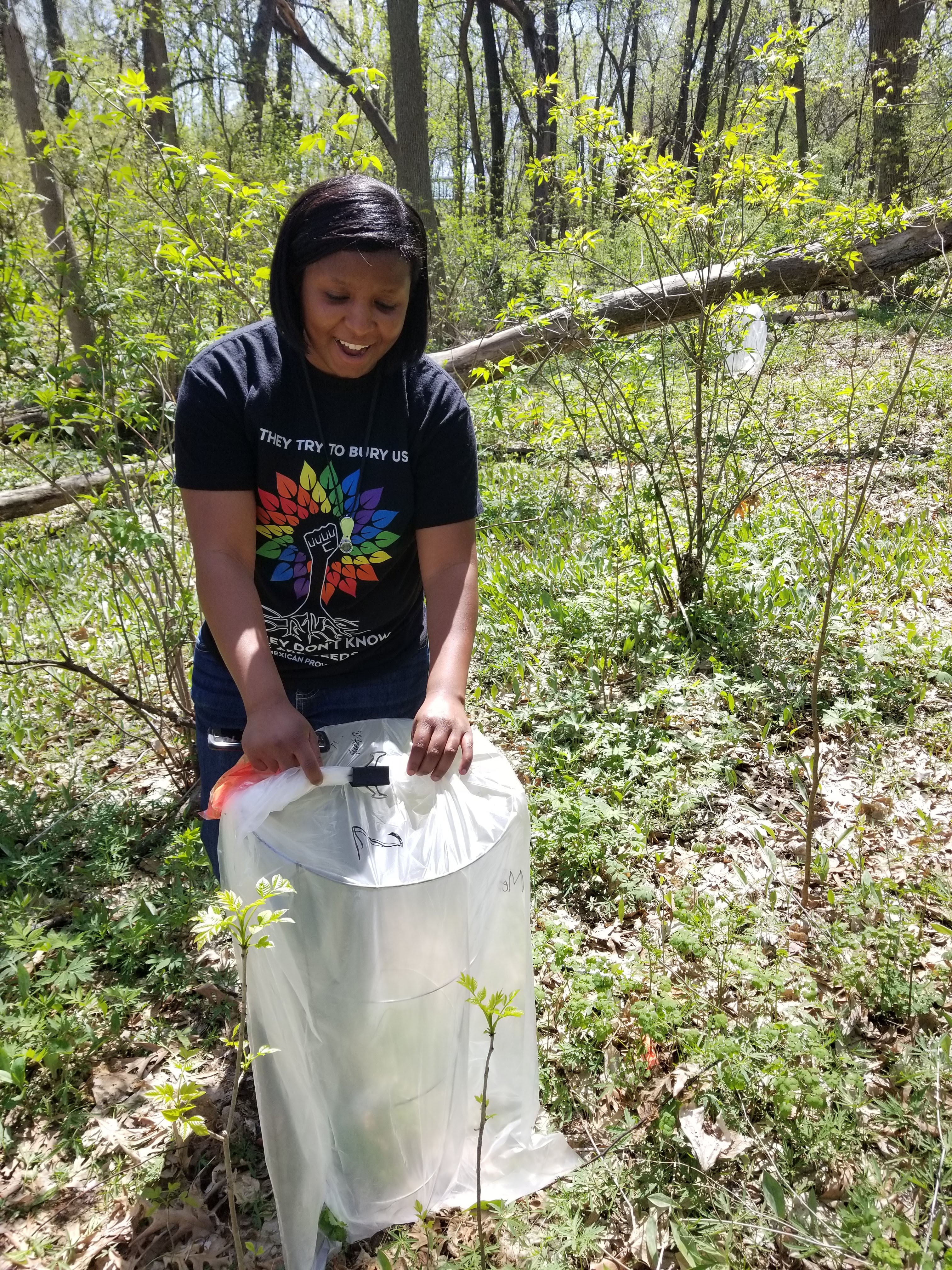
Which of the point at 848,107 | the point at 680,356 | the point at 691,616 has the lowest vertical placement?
the point at 691,616

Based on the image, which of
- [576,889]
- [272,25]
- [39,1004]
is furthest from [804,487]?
[272,25]

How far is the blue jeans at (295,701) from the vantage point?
1604 mm

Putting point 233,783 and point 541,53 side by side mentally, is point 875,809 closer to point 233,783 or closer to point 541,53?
point 233,783

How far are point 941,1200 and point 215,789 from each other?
136cm

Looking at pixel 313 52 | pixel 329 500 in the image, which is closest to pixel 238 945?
pixel 329 500

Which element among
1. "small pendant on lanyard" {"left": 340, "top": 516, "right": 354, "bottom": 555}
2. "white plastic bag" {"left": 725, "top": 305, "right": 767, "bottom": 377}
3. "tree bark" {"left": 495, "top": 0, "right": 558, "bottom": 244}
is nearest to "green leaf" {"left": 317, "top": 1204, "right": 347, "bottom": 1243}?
"small pendant on lanyard" {"left": 340, "top": 516, "right": 354, "bottom": 555}

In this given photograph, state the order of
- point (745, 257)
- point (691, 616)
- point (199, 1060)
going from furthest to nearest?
point (691, 616) < point (745, 257) < point (199, 1060)

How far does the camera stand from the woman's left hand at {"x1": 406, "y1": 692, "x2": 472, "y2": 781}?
1.37m

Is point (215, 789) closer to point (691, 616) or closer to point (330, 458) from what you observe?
point (330, 458)

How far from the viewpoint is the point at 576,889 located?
2.23m

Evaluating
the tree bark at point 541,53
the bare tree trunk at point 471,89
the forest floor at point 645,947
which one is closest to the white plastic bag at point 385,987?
the forest floor at point 645,947

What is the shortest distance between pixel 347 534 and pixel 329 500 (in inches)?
2.7

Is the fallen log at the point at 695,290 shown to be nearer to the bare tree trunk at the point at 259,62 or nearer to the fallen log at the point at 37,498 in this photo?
the fallen log at the point at 37,498

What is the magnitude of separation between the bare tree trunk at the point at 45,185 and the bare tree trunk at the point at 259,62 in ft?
13.9
